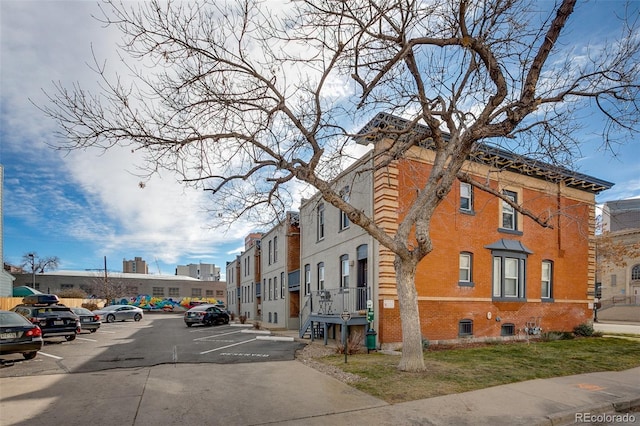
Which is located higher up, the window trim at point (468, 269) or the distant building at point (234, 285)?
the window trim at point (468, 269)

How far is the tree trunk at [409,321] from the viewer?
33.0 feet

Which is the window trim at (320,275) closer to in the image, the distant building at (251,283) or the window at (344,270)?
the window at (344,270)

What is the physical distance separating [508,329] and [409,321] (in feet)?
34.4

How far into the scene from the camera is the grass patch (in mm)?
8587

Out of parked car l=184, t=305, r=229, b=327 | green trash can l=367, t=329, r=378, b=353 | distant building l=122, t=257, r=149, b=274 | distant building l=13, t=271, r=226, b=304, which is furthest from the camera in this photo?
distant building l=122, t=257, r=149, b=274

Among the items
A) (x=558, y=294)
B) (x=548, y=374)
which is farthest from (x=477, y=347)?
(x=558, y=294)

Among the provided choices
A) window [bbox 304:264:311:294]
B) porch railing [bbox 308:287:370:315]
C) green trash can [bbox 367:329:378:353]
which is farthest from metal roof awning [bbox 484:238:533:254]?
window [bbox 304:264:311:294]

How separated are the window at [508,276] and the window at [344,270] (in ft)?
21.2

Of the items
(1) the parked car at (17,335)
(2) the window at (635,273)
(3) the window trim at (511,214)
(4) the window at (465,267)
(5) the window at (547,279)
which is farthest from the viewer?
(2) the window at (635,273)

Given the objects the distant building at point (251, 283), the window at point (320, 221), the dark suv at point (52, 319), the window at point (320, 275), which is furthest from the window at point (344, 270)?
the distant building at point (251, 283)

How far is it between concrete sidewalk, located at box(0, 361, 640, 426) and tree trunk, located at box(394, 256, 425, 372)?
1874 mm

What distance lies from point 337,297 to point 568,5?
12618 mm

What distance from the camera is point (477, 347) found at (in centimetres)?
1589

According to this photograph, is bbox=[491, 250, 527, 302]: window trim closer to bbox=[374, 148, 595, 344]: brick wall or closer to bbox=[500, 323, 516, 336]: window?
bbox=[374, 148, 595, 344]: brick wall
